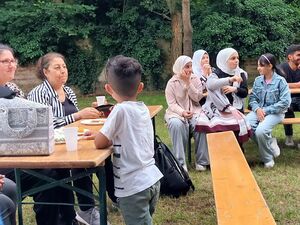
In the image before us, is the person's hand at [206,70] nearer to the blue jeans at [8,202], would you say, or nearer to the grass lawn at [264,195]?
the grass lawn at [264,195]

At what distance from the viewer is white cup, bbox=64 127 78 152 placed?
109 inches

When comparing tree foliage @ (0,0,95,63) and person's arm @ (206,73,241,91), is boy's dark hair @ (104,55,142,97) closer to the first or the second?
person's arm @ (206,73,241,91)

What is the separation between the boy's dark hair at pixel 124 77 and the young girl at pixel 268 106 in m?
2.91

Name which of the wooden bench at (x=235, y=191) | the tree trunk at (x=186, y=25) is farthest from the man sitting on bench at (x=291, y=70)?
the tree trunk at (x=186, y=25)

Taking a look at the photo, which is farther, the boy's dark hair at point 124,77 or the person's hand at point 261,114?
the person's hand at point 261,114

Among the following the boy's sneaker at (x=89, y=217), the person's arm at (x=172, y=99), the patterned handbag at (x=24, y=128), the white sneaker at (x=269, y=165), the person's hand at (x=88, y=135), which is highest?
the patterned handbag at (x=24, y=128)

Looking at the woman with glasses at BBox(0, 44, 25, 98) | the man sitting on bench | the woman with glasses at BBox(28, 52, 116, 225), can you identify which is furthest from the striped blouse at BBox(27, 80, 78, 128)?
the man sitting on bench

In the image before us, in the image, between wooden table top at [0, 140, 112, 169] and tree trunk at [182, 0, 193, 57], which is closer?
wooden table top at [0, 140, 112, 169]

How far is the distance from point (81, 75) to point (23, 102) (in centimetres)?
1299

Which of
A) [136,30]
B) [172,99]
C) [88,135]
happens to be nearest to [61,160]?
[88,135]

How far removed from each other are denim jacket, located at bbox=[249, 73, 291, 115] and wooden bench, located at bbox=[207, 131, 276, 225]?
4.25 ft

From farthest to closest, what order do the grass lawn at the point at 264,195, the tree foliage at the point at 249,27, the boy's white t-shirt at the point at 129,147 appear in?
the tree foliage at the point at 249,27, the grass lawn at the point at 264,195, the boy's white t-shirt at the point at 129,147

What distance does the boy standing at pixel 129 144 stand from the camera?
2742mm

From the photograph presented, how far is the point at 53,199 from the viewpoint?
3.51m
